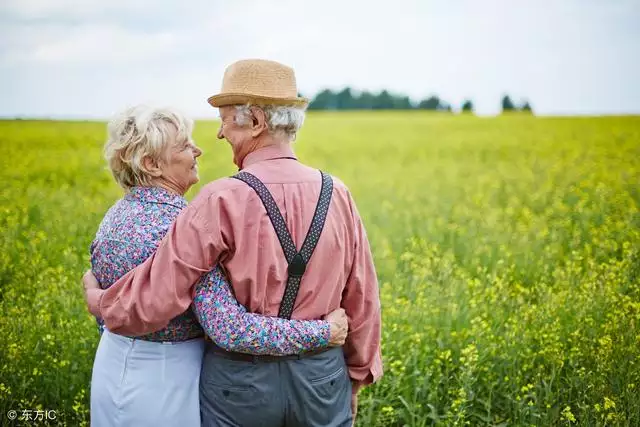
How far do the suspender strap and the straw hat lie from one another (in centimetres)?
31

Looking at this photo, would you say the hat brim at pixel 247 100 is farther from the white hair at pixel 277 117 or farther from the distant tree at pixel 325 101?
the distant tree at pixel 325 101

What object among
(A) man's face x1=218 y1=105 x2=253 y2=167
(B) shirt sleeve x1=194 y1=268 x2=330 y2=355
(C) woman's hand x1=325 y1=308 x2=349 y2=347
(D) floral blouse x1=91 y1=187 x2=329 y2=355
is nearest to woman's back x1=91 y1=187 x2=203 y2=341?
(D) floral blouse x1=91 y1=187 x2=329 y2=355

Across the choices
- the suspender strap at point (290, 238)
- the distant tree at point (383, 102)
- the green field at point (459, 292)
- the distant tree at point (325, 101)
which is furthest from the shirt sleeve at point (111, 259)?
the distant tree at point (383, 102)

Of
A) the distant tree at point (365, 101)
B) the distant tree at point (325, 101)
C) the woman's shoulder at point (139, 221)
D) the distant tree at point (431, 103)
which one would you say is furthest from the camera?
the distant tree at point (365, 101)

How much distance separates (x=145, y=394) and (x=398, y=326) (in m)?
2.45

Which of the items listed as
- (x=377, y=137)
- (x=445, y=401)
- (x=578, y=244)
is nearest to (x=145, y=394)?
(x=445, y=401)

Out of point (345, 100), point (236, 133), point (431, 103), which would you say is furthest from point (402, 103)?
point (236, 133)

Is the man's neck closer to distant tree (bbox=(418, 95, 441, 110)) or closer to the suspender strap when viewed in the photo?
the suspender strap

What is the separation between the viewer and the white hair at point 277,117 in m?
2.42

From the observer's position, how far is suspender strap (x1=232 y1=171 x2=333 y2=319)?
7.51 ft

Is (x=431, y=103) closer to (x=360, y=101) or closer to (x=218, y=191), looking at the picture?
(x=360, y=101)

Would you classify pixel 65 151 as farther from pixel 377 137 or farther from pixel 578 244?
pixel 377 137

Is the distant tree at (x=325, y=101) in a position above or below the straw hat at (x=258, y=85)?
above

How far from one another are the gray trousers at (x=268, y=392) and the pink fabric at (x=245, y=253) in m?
0.21
